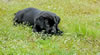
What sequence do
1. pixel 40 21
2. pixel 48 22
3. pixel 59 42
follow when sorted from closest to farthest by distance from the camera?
pixel 59 42, pixel 48 22, pixel 40 21

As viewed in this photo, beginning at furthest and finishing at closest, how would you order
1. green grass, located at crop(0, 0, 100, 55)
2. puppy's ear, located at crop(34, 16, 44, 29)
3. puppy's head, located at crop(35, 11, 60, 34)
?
puppy's ear, located at crop(34, 16, 44, 29)
puppy's head, located at crop(35, 11, 60, 34)
green grass, located at crop(0, 0, 100, 55)

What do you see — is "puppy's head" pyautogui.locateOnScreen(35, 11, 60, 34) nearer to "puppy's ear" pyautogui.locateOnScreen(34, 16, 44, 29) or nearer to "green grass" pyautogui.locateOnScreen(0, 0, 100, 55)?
"puppy's ear" pyautogui.locateOnScreen(34, 16, 44, 29)

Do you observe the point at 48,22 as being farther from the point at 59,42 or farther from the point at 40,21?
the point at 59,42

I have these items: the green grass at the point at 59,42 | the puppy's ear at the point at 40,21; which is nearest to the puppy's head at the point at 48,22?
the puppy's ear at the point at 40,21

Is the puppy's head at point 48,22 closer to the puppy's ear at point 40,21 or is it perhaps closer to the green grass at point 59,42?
the puppy's ear at point 40,21

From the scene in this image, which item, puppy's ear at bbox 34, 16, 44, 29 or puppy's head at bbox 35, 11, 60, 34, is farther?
puppy's ear at bbox 34, 16, 44, 29

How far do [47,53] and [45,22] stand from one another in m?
3.42

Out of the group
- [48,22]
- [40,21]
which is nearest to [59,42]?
[48,22]

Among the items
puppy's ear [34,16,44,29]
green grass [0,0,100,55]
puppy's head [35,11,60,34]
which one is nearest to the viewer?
green grass [0,0,100,55]

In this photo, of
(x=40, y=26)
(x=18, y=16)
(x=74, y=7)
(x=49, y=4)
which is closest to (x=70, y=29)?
(x=40, y=26)

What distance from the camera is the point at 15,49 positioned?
3.93 m

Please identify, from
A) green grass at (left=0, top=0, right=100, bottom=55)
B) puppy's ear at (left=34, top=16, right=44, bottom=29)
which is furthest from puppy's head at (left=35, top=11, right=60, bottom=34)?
green grass at (left=0, top=0, right=100, bottom=55)

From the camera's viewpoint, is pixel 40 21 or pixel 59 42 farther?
pixel 40 21

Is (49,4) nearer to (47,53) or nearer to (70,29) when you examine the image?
(70,29)
